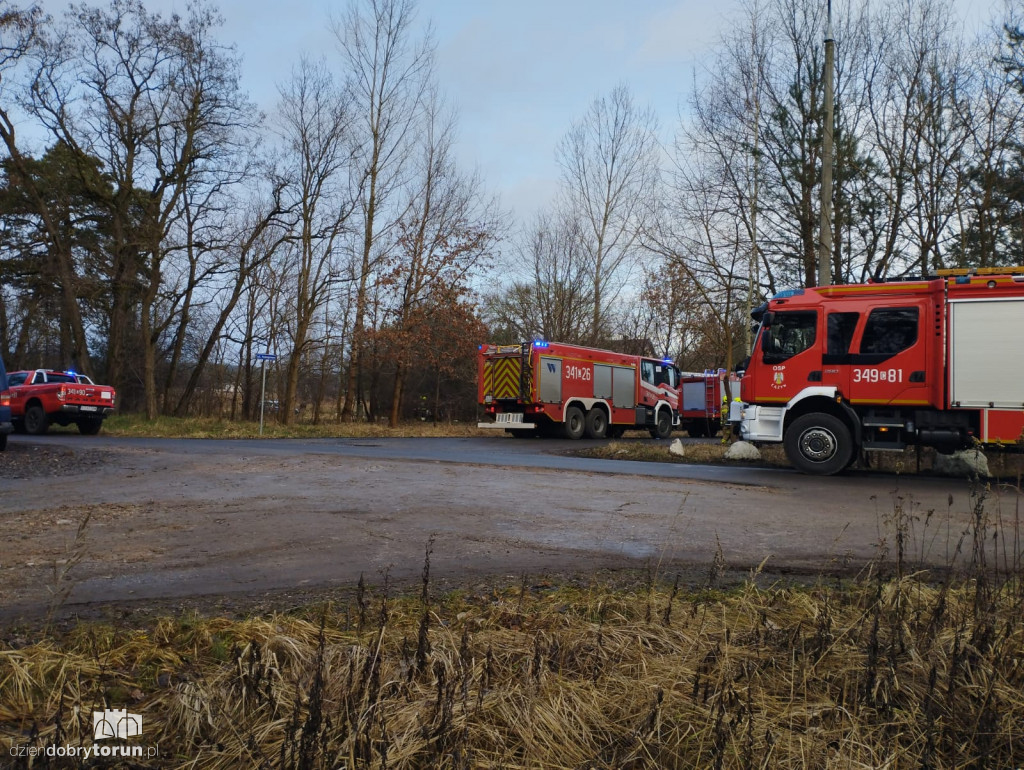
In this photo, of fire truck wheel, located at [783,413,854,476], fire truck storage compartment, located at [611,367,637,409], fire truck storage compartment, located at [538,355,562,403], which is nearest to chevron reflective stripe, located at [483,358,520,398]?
fire truck storage compartment, located at [538,355,562,403]

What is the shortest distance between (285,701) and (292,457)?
39.2ft

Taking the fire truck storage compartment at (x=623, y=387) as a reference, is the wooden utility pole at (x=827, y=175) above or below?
above

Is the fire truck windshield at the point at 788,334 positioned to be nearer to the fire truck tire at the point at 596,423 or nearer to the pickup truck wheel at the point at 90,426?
the fire truck tire at the point at 596,423

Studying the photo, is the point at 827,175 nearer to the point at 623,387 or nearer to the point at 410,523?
the point at 410,523

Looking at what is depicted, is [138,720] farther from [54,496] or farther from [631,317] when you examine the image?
[631,317]

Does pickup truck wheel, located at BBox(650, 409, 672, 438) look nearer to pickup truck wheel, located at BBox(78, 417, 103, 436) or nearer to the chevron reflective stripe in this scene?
the chevron reflective stripe

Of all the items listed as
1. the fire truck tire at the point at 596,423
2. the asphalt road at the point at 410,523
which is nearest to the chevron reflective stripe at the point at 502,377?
the fire truck tire at the point at 596,423

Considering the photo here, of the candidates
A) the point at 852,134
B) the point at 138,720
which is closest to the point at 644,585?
the point at 138,720

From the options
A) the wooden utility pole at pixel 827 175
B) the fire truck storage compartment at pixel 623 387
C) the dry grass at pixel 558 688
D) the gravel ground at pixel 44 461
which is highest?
the wooden utility pole at pixel 827 175

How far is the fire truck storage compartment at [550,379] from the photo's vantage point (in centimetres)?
2394

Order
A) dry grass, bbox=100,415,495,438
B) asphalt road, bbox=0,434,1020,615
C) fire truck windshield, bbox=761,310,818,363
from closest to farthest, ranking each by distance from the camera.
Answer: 1. asphalt road, bbox=0,434,1020,615
2. fire truck windshield, bbox=761,310,818,363
3. dry grass, bbox=100,415,495,438

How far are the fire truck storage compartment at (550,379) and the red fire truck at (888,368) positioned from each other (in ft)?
35.8

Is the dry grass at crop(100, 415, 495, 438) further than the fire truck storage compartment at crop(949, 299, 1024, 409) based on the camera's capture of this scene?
Yes
